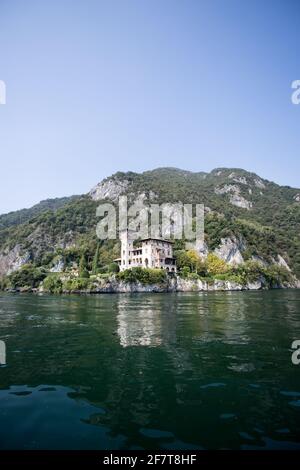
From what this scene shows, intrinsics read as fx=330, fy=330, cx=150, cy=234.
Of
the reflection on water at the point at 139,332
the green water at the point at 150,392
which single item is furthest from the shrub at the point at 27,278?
the green water at the point at 150,392

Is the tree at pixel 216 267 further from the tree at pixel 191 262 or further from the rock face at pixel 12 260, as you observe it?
the rock face at pixel 12 260

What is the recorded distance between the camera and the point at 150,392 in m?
10.1

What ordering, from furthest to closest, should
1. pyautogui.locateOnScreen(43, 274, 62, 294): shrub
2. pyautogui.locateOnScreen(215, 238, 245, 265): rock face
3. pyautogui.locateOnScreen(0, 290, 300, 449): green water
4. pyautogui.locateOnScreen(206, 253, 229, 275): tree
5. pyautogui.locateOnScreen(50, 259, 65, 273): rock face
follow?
pyautogui.locateOnScreen(215, 238, 245, 265): rock face < pyautogui.locateOnScreen(50, 259, 65, 273): rock face < pyautogui.locateOnScreen(206, 253, 229, 275): tree < pyautogui.locateOnScreen(43, 274, 62, 294): shrub < pyautogui.locateOnScreen(0, 290, 300, 449): green water

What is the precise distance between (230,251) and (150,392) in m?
136

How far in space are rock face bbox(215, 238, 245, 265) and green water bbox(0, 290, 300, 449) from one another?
12263 cm

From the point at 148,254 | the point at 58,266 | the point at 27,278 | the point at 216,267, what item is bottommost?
the point at 27,278

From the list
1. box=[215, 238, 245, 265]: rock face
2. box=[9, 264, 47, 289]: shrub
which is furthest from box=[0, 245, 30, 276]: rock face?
box=[215, 238, 245, 265]: rock face

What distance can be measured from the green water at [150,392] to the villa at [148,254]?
90.0 meters

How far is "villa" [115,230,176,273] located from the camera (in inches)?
4316

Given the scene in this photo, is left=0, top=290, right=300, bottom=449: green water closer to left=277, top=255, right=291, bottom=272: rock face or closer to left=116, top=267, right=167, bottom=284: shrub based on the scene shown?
left=116, top=267, right=167, bottom=284: shrub

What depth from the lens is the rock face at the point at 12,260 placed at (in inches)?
6683

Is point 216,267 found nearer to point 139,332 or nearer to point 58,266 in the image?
point 58,266

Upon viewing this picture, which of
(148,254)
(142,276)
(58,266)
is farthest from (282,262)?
(58,266)

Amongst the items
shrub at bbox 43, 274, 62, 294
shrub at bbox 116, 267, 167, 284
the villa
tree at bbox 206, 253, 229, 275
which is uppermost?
the villa
